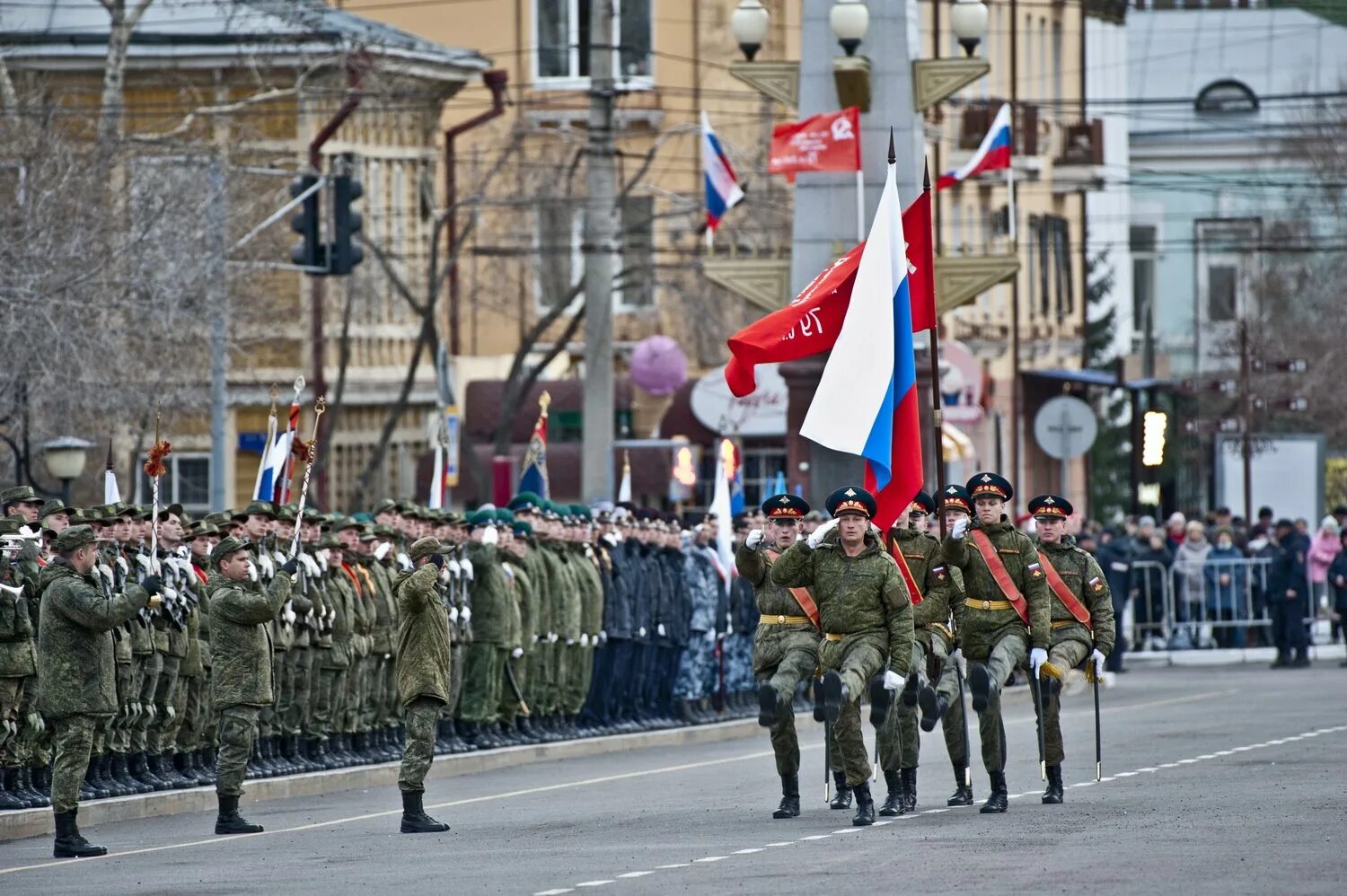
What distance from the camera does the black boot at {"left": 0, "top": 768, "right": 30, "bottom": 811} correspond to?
66.8ft

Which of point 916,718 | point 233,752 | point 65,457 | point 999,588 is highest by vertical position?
point 65,457

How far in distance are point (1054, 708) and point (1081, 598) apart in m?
1.01

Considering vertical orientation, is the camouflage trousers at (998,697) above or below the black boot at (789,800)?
above

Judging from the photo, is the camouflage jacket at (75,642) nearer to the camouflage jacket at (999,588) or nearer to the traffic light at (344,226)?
the camouflage jacket at (999,588)

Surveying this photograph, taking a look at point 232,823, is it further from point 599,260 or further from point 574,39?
point 574,39

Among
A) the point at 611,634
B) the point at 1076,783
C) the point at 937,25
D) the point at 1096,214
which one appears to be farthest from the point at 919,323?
the point at 1096,214

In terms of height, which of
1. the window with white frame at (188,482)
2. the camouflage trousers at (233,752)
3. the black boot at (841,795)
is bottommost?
the black boot at (841,795)

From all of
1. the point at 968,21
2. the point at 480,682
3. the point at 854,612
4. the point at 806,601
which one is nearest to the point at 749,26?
the point at 968,21

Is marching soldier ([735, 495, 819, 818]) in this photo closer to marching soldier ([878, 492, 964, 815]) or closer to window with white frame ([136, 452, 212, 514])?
marching soldier ([878, 492, 964, 815])

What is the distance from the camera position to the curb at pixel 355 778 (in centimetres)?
2022

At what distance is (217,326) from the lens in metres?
34.0

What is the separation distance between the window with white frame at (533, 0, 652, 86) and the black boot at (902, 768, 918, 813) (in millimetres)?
35083

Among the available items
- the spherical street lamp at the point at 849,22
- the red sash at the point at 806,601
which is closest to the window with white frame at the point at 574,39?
the spherical street lamp at the point at 849,22

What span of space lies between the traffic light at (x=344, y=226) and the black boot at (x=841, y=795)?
12746mm
